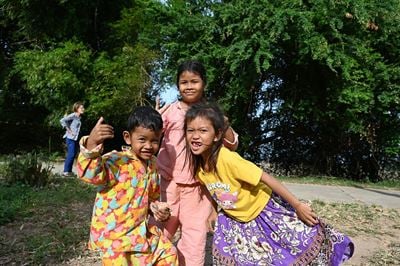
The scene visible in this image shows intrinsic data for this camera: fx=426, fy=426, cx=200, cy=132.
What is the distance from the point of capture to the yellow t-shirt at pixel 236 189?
243cm

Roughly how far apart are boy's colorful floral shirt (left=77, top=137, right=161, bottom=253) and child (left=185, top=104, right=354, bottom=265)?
15.9 inches

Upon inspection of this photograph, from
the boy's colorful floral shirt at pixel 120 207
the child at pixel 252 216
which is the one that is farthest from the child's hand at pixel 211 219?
the boy's colorful floral shirt at pixel 120 207

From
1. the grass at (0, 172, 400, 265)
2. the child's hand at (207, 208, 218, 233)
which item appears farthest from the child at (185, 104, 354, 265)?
the grass at (0, 172, 400, 265)

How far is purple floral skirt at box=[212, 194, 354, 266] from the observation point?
7.93ft

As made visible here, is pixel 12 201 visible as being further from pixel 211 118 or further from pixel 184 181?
pixel 211 118

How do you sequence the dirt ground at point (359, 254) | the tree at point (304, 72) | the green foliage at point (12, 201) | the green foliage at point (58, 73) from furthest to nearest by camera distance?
the green foliage at point (58, 73)
the tree at point (304, 72)
the green foliage at point (12, 201)
the dirt ground at point (359, 254)

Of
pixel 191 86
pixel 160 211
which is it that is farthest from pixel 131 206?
pixel 191 86

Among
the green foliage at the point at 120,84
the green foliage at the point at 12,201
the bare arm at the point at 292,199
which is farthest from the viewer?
the green foliage at the point at 120,84

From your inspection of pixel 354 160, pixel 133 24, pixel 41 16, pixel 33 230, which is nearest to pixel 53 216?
pixel 33 230

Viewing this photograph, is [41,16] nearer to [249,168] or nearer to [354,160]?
[354,160]

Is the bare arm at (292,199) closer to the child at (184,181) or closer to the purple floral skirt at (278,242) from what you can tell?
the purple floral skirt at (278,242)

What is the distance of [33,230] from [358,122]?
737cm

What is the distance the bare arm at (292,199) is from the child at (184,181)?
0.38 metres

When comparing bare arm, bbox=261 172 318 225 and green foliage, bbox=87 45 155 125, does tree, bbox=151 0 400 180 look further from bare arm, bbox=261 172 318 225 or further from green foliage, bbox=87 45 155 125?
bare arm, bbox=261 172 318 225
